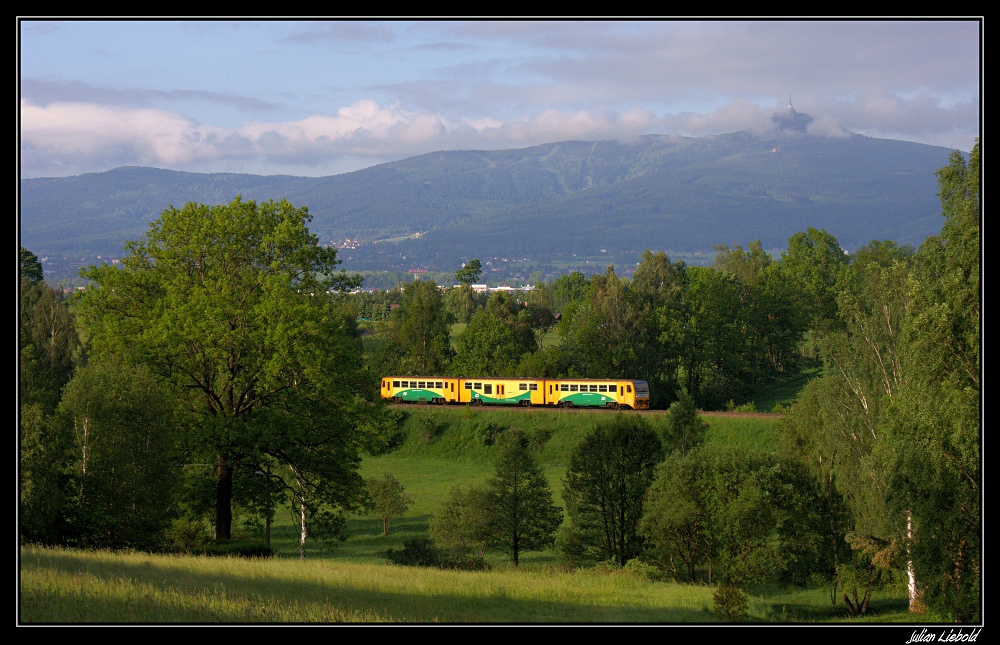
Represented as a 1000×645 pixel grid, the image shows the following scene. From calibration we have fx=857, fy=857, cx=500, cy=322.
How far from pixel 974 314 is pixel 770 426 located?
122 ft

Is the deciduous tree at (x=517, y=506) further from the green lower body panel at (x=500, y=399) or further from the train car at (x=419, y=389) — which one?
the train car at (x=419, y=389)

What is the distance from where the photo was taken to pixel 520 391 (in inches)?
2544

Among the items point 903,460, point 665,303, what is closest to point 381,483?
point 903,460

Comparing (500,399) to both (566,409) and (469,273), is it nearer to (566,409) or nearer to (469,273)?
(566,409)

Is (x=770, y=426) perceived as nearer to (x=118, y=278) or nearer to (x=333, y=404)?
(x=333, y=404)

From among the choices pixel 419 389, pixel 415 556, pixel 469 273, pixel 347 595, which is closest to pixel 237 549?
pixel 347 595

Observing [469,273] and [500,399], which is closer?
[500,399]

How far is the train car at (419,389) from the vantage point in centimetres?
6719

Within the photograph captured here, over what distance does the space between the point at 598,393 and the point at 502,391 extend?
7692mm

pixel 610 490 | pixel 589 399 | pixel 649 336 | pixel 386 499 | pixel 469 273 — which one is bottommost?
pixel 386 499

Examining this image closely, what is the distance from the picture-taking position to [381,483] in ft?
145

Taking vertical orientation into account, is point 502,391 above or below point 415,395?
above

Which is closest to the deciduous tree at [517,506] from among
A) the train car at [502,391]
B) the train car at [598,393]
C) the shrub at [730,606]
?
the shrub at [730,606]

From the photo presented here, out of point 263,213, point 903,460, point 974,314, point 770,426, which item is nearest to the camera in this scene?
point 974,314
